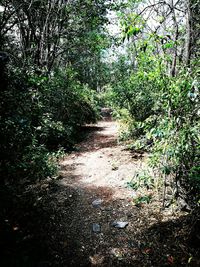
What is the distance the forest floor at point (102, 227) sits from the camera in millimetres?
3438

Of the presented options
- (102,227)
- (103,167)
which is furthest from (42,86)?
(103,167)

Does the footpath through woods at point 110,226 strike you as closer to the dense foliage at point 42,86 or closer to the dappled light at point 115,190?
the dappled light at point 115,190

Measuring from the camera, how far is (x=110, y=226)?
13.8ft

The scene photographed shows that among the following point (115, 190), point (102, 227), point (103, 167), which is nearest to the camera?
point (102, 227)

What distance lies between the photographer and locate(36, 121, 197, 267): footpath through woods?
349 centimetres

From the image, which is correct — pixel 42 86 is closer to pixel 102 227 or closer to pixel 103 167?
pixel 102 227

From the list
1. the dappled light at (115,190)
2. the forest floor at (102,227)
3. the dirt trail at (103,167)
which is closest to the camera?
the dappled light at (115,190)

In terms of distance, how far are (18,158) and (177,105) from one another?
255 centimetres

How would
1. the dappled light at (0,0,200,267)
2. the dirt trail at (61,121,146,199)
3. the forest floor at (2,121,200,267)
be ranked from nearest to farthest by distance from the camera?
the dappled light at (0,0,200,267) < the forest floor at (2,121,200,267) < the dirt trail at (61,121,146,199)

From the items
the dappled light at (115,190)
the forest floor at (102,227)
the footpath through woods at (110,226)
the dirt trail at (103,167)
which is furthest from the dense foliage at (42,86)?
the footpath through woods at (110,226)

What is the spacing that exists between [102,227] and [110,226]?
15cm

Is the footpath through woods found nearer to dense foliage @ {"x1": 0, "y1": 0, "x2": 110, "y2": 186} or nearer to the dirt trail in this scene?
the dirt trail

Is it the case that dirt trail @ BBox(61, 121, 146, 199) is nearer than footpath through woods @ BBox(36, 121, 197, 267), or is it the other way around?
footpath through woods @ BBox(36, 121, 197, 267)

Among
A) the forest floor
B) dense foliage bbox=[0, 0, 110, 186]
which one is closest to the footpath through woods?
the forest floor
